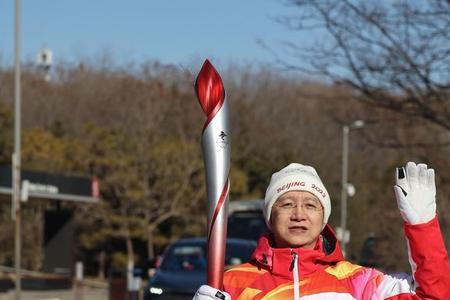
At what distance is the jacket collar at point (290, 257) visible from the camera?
13.4 feet

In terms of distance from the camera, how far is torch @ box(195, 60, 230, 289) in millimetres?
4379

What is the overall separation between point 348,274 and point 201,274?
1088cm

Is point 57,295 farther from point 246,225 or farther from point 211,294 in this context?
point 211,294

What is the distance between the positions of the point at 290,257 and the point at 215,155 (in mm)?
543

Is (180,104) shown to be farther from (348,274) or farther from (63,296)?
(348,274)

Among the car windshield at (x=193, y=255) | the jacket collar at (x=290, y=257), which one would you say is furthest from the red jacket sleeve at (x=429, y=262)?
the car windshield at (x=193, y=255)

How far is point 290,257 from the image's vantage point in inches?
162

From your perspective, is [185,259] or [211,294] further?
[185,259]

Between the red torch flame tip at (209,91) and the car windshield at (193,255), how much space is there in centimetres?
1057

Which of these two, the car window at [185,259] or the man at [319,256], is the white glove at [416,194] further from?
the car window at [185,259]

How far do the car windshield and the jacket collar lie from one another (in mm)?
10728

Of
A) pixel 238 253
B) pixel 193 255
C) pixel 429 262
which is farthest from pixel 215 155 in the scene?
pixel 193 255

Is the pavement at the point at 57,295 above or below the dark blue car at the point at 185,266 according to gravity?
below

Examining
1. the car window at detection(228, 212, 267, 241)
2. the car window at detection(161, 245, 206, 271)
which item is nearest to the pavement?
the car window at detection(228, 212, 267, 241)
